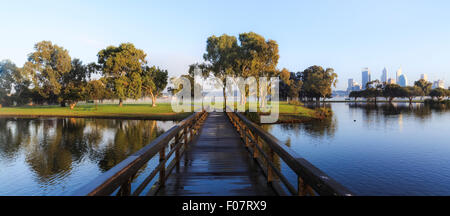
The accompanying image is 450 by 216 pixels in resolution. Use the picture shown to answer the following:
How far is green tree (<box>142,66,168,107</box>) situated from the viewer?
57.1 meters

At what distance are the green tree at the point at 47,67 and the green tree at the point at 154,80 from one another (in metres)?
22.0

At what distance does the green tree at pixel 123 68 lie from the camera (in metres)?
54.6

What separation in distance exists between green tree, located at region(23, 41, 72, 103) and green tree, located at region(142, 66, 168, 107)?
2198 centimetres

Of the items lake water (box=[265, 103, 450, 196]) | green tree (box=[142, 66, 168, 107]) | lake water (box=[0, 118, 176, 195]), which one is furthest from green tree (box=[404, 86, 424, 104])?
lake water (box=[0, 118, 176, 195])

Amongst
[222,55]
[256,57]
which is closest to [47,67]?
[222,55]

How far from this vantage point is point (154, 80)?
2352 inches

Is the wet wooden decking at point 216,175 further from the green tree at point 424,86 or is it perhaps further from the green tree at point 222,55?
the green tree at point 424,86

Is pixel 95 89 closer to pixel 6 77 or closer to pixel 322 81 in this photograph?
pixel 6 77

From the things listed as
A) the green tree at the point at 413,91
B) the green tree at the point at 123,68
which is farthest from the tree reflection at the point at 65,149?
the green tree at the point at 413,91

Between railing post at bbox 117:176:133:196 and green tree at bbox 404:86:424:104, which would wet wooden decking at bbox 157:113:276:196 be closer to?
railing post at bbox 117:176:133:196

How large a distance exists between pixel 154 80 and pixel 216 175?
57.5m
